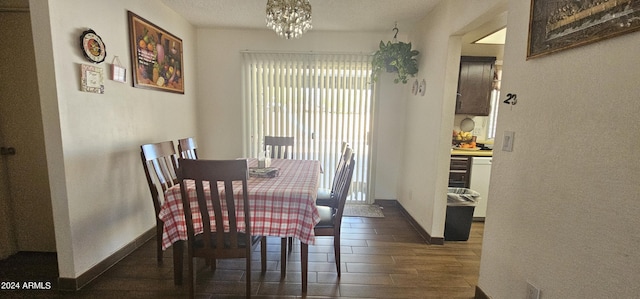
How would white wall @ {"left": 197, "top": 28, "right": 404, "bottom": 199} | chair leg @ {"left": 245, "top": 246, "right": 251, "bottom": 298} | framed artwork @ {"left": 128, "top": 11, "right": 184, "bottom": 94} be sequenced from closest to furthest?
chair leg @ {"left": 245, "top": 246, "right": 251, "bottom": 298} → framed artwork @ {"left": 128, "top": 11, "right": 184, "bottom": 94} → white wall @ {"left": 197, "top": 28, "right": 404, "bottom": 199}

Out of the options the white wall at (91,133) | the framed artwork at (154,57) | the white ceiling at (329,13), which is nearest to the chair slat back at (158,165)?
the white wall at (91,133)

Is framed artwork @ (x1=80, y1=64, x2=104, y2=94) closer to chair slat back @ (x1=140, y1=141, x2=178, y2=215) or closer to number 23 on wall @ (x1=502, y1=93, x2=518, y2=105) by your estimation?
chair slat back @ (x1=140, y1=141, x2=178, y2=215)

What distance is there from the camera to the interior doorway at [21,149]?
81.4 inches

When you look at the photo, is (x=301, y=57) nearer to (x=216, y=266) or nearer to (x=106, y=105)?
(x=106, y=105)

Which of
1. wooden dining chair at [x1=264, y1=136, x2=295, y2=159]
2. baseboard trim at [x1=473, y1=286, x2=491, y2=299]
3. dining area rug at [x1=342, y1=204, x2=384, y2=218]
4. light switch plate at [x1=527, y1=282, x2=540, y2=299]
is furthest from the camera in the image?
dining area rug at [x1=342, y1=204, x2=384, y2=218]

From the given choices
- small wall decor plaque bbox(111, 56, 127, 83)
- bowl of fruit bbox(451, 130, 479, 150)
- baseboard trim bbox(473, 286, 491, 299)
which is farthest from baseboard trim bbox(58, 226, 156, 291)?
bowl of fruit bbox(451, 130, 479, 150)

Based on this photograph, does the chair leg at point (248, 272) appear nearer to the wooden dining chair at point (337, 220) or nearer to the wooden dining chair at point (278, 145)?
the wooden dining chair at point (337, 220)

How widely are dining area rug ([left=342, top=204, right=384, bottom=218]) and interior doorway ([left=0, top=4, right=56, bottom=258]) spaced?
9.94 feet

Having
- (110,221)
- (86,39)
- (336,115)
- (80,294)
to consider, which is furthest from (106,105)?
(336,115)

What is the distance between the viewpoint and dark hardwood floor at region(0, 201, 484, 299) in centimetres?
191

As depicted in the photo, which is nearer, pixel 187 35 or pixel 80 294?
pixel 80 294

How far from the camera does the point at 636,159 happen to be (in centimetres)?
94

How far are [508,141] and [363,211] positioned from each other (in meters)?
2.24

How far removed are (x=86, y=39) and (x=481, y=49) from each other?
165 inches
